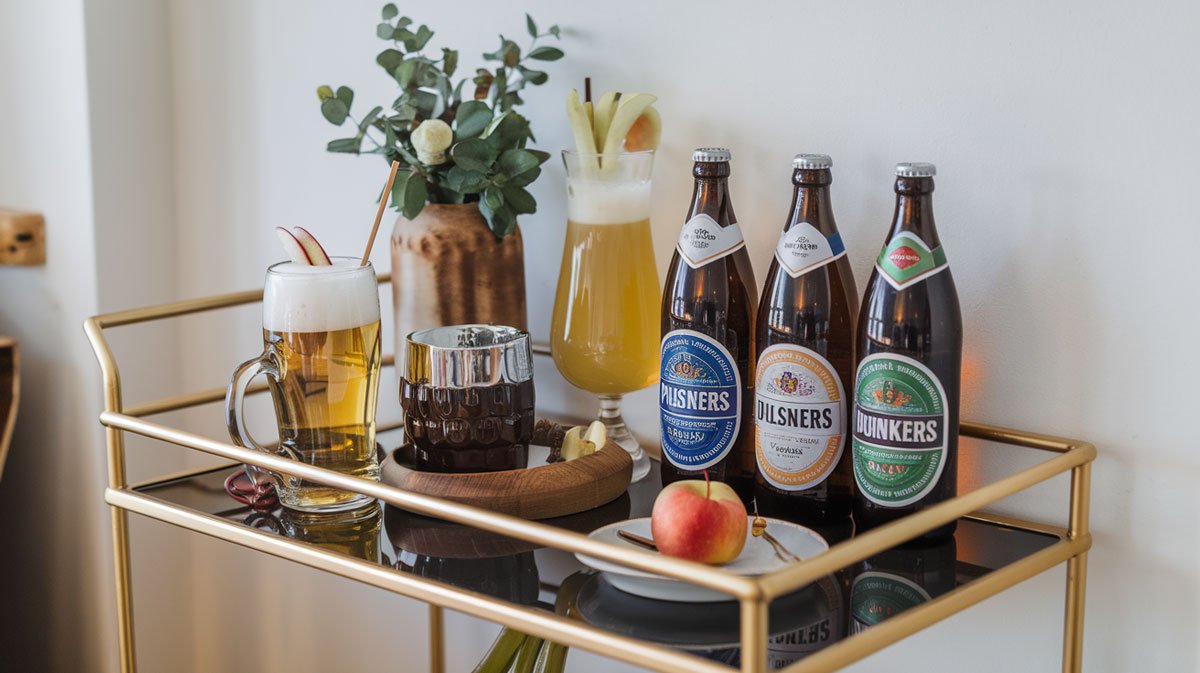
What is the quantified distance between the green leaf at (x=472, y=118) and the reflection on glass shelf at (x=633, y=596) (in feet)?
1.11

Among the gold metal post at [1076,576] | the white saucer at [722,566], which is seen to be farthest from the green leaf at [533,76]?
the gold metal post at [1076,576]

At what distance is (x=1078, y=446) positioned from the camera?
858 mm

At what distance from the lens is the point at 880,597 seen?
0.77 meters

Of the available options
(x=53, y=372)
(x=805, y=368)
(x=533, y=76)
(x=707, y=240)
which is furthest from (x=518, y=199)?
(x=53, y=372)

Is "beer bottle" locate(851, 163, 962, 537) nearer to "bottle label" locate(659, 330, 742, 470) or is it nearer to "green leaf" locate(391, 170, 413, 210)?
"bottle label" locate(659, 330, 742, 470)

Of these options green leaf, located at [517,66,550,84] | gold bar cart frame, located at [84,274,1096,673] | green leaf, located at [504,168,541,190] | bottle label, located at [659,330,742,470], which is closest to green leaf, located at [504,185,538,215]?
green leaf, located at [504,168,541,190]

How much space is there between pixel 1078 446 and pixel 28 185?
48.8 inches

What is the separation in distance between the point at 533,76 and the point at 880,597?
584 millimetres

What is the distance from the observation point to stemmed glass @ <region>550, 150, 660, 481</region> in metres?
1.03

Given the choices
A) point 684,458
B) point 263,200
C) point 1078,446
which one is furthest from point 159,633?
point 1078,446

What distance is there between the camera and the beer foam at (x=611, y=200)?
1028 mm

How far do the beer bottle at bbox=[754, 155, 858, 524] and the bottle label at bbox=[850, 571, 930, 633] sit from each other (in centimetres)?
10

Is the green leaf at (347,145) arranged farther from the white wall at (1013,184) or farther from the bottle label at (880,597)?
the bottle label at (880,597)

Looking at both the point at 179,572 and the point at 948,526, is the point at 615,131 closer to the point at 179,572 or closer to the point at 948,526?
the point at 948,526
